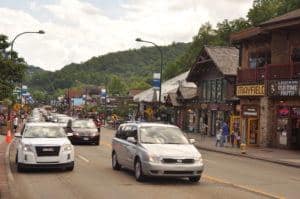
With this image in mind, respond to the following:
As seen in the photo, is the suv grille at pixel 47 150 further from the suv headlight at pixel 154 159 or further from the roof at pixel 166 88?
the roof at pixel 166 88

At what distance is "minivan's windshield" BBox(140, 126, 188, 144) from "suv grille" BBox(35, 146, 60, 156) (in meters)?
2.80

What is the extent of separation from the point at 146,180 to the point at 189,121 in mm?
47103

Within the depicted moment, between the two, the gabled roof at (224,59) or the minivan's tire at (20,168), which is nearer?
the minivan's tire at (20,168)

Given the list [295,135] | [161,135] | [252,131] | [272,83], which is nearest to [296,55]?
[272,83]

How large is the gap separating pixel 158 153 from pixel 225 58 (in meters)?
37.1

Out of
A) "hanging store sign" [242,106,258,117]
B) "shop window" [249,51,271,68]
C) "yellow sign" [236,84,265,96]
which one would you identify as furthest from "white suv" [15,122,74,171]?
"shop window" [249,51,271,68]

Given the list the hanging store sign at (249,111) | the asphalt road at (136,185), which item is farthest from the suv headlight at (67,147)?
the hanging store sign at (249,111)

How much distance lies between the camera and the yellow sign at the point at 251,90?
127ft

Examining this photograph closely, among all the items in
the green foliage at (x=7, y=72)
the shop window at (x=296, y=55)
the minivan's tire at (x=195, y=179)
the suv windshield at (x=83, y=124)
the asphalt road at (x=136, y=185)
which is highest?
the shop window at (x=296, y=55)

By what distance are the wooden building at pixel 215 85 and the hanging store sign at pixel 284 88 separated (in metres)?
9.74

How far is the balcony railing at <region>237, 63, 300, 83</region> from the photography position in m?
35.6

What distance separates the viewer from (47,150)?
1792 cm

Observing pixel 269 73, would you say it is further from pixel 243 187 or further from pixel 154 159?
pixel 154 159

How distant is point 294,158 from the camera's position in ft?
98.4
